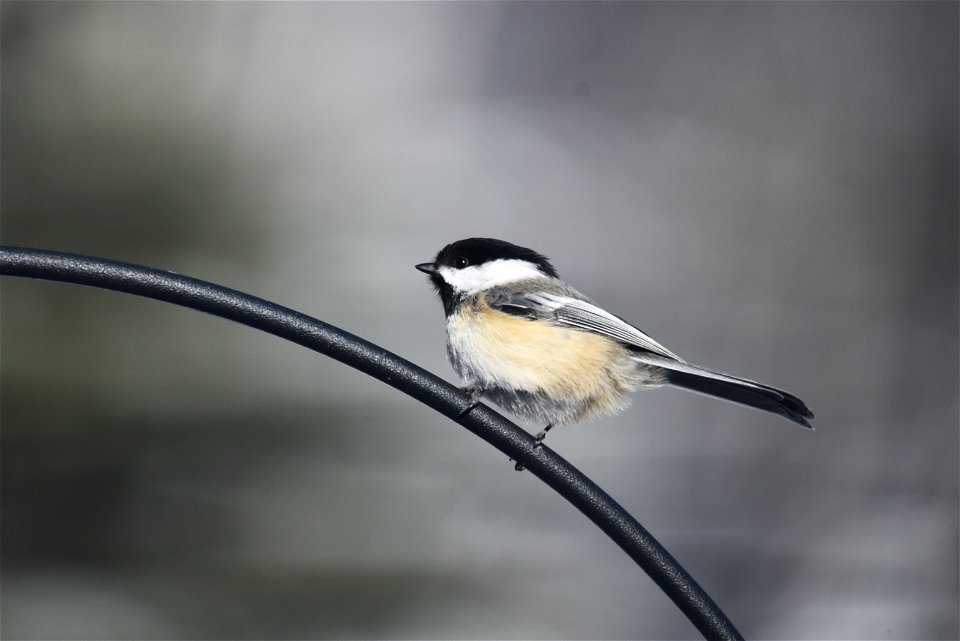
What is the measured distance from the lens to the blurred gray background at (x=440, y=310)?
4316 mm

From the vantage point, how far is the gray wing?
234 centimetres

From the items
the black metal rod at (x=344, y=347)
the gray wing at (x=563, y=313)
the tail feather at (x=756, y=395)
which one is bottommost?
the black metal rod at (x=344, y=347)

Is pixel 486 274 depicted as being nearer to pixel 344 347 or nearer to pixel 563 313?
pixel 563 313

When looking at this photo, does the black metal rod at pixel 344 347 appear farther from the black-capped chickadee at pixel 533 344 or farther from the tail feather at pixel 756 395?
the black-capped chickadee at pixel 533 344

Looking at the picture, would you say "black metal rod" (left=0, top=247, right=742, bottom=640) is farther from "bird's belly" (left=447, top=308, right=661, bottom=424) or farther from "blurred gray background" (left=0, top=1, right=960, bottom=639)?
"blurred gray background" (left=0, top=1, right=960, bottom=639)

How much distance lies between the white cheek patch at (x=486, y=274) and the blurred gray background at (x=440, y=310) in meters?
1.64

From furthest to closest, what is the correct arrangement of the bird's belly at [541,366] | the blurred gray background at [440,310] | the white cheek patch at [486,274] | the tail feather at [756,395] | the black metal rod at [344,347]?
the blurred gray background at [440,310] < the white cheek patch at [486,274] < the bird's belly at [541,366] < the tail feather at [756,395] < the black metal rod at [344,347]

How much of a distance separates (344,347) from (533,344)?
0.86 m

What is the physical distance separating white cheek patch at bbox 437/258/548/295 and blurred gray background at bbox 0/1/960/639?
64.5 inches

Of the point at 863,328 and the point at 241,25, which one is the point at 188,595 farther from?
the point at 863,328

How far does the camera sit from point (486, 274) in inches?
97.3

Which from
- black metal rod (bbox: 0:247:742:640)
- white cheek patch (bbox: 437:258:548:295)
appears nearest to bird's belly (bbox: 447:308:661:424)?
white cheek patch (bbox: 437:258:548:295)

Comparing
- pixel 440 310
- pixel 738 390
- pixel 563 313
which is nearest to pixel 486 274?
pixel 563 313

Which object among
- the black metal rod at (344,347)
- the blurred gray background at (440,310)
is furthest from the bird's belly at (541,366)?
the blurred gray background at (440,310)
